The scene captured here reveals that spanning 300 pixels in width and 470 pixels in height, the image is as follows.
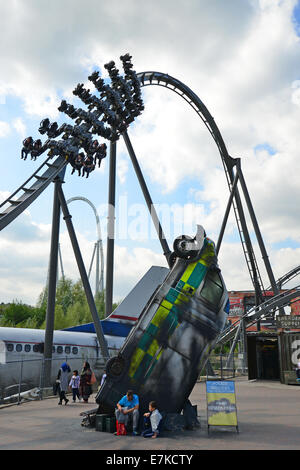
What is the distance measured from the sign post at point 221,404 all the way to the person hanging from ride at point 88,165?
495 inches

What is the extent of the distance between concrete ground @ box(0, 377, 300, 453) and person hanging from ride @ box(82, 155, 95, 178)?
1088 centimetres

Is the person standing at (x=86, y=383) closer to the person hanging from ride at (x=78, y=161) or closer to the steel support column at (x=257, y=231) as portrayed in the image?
the person hanging from ride at (x=78, y=161)

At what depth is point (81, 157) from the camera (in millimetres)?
19328

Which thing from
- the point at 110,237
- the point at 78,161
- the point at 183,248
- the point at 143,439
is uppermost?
the point at 78,161

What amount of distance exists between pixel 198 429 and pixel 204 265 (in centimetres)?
427

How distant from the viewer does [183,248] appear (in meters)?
11.0

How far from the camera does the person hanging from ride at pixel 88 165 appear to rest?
19609mm

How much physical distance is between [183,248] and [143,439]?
4818mm

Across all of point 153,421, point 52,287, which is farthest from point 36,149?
point 153,421

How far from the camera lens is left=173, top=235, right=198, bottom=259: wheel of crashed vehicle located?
35.6 ft

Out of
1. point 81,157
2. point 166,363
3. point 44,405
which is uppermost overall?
point 81,157

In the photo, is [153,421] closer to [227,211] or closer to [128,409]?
[128,409]
